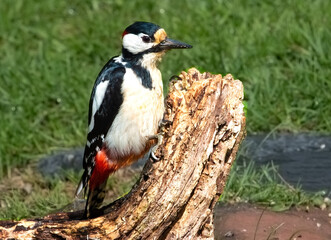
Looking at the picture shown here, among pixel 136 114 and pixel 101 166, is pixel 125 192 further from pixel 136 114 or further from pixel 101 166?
pixel 136 114

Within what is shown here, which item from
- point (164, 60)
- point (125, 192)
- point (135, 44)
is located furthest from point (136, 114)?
point (164, 60)

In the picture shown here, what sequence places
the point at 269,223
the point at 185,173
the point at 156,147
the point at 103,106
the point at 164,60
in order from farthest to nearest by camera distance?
the point at 164,60
the point at 269,223
the point at 103,106
the point at 156,147
the point at 185,173

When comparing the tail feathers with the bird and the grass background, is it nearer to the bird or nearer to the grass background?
the bird

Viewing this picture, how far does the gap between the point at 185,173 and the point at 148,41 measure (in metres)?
0.91

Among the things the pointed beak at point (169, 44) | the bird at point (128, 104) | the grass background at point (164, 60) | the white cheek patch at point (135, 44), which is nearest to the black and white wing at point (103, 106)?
the bird at point (128, 104)

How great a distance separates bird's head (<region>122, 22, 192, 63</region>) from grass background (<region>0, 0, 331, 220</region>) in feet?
6.30

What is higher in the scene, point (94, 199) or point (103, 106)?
point (103, 106)

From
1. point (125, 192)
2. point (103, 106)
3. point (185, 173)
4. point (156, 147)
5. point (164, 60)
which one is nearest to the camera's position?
point (185, 173)

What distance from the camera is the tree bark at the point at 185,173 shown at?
4.24 meters

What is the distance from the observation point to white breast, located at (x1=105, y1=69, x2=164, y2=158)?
15.4ft

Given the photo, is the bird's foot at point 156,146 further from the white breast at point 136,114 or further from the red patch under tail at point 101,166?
the red patch under tail at point 101,166

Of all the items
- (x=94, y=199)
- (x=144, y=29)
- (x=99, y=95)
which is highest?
(x=144, y=29)

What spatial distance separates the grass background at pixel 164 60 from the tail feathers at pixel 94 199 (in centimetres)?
181

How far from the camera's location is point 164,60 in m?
7.52
